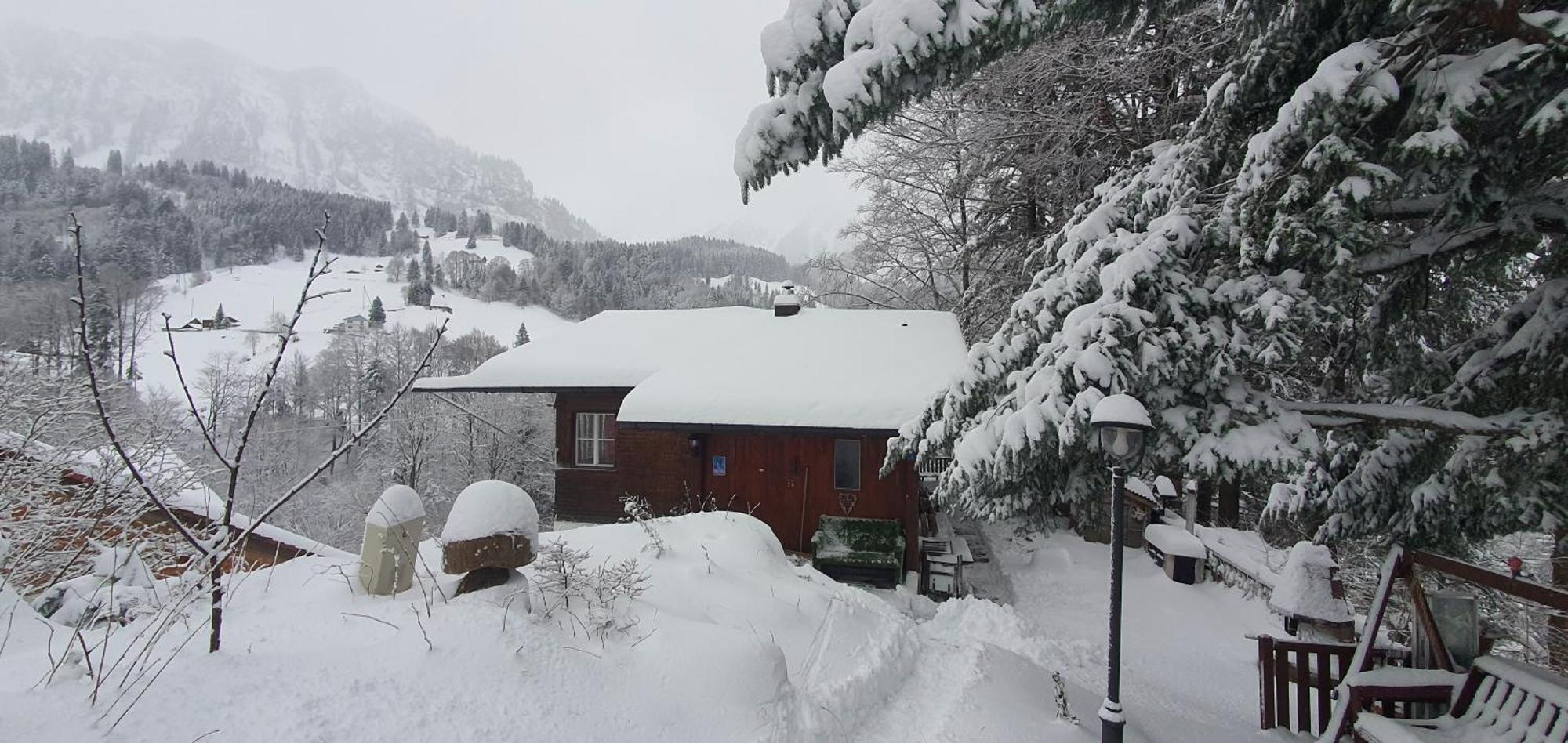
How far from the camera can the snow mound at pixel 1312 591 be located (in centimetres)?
609

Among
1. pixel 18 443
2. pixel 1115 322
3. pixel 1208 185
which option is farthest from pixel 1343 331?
pixel 18 443

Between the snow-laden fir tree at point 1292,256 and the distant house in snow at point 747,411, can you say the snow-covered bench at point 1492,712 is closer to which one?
the snow-laden fir tree at point 1292,256

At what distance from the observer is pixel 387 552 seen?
423cm

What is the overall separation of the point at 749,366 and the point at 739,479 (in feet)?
6.81

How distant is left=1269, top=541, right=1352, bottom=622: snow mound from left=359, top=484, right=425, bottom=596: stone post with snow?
23.1ft

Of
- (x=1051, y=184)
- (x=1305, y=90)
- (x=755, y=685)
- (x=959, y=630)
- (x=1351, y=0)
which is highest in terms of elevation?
(x=1051, y=184)

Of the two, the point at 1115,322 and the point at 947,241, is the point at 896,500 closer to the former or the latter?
the point at 1115,322

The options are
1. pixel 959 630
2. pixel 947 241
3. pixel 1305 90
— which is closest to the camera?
pixel 1305 90

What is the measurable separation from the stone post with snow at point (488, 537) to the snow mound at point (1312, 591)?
636 centimetres

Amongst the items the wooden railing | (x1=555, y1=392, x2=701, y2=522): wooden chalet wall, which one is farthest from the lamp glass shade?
(x1=555, y1=392, x2=701, y2=522): wooden chalet wall

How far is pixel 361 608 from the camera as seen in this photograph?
13.1 ft

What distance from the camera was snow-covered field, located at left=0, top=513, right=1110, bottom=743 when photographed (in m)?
2.82

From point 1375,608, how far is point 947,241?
14.3 meters

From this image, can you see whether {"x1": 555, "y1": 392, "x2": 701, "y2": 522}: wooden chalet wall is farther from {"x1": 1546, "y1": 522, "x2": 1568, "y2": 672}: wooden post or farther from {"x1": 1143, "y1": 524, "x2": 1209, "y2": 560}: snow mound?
{"x1": 1546, "y1": 522, "x2": 1568, "y2": 672}: wooden post
